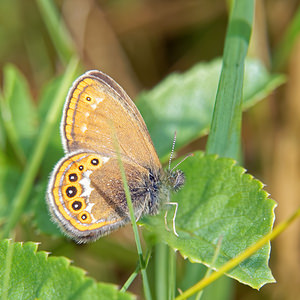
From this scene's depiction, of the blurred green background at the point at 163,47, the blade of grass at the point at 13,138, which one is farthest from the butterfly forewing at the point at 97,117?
the blurred green background at the point at 163,47

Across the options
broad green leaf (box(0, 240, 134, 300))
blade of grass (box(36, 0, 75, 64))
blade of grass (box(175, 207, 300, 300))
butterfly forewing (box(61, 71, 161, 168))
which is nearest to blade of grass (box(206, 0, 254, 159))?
butterfly forewing (box(61, 71, 161, 168))

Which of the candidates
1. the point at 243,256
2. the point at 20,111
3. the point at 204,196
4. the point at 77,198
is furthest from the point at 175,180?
the point at 20,111

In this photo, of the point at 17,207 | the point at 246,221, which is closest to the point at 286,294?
the point at 246,221

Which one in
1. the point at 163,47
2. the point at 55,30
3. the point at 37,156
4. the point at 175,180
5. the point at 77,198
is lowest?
the point at 175,180

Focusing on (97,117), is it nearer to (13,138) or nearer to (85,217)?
(85,217)

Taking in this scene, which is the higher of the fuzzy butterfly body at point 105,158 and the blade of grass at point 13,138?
the blade of grass at point 13,138

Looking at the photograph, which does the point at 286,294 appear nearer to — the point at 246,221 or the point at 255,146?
the point at 255,146

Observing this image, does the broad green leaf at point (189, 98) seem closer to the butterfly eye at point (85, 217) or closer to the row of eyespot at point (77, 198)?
the row of eyespot at point (77, 198)
